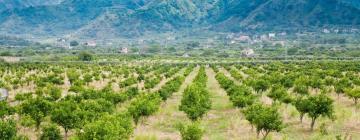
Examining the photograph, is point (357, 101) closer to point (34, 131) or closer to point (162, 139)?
point (162, 139)

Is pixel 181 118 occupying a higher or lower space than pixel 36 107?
lower

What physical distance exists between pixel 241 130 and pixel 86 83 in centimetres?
6183

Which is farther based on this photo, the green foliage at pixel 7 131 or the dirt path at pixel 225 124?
the dirt path at pixel 225 124

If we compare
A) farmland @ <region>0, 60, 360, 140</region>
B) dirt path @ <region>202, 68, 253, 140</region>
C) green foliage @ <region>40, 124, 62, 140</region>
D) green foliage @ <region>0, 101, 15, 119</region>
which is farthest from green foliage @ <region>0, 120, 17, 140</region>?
dirt path @ <region>202, 68, 253, 140</region>

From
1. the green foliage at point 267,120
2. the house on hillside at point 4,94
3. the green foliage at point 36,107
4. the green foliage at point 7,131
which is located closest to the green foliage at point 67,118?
the green foliage at point 36,107

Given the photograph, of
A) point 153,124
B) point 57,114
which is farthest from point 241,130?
point 57,114

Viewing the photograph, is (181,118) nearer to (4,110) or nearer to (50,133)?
(50,133)

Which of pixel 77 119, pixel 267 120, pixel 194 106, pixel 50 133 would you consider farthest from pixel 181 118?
pixel 50 133

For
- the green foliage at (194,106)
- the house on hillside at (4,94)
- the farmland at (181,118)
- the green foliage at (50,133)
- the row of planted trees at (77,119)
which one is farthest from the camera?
the house on hillside at (4,94)

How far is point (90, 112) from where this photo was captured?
42500 mm

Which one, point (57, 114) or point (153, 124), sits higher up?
point (57, 114)

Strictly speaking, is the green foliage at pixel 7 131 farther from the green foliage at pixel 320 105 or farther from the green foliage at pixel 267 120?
the green foliage at pixel 320 105

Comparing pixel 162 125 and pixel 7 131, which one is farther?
pixel 162 125

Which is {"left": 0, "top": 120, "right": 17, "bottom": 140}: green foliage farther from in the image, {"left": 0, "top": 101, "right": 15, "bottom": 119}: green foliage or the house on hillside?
the house on hillside
